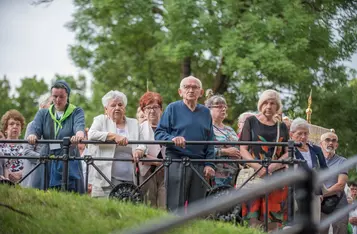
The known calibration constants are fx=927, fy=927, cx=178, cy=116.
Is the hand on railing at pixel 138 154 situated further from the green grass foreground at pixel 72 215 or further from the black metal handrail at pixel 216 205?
the black metal handrail at pixel 216 205

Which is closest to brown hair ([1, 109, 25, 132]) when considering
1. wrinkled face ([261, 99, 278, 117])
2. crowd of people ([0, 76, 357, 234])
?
crowd of people ([0, 76, 357, 234])

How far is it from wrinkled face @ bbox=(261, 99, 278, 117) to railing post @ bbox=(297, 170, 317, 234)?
17.3 ft

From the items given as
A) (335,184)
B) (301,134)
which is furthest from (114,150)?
(335,184)

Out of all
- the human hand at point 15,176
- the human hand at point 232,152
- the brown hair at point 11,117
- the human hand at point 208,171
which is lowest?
the human hand at point 15,176

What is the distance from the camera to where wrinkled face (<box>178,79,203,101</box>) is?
359 inches

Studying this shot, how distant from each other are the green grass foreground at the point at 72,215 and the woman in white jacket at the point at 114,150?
1.50m

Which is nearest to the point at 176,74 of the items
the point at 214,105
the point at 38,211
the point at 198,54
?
the point at 198,54

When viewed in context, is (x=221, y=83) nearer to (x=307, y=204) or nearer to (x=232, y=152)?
(x=232, y=152)

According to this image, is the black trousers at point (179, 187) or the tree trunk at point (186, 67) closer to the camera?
the black trousers at point (179, 187)

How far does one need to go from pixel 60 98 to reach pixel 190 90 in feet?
4.33

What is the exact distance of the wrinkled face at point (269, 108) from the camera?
918 cm

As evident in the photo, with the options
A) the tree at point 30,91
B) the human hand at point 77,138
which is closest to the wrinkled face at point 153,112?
the human hand at point 77,138

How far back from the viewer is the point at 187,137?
9.07 meters

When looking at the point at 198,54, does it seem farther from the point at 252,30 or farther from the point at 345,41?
the point at 345,41
